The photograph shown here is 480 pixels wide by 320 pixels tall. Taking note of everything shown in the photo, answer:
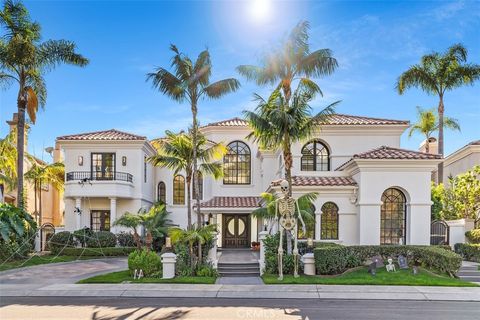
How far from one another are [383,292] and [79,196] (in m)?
20.3

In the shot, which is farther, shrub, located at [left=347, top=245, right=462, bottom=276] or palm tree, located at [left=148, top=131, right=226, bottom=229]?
palm tree, located at [left=148, top=131, right=226, bottom=229]

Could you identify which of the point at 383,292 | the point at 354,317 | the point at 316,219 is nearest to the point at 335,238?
the point at 316,219

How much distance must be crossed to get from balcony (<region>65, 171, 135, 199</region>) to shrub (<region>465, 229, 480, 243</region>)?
21.3m

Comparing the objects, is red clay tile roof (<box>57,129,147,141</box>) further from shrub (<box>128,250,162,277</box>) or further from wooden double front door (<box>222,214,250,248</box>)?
shrub (<box>128,250,162,277</box>)

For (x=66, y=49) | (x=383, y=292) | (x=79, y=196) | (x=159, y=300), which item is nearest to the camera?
(x=159, y=300)

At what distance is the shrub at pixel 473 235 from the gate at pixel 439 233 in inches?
43.0

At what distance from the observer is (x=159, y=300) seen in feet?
37.3

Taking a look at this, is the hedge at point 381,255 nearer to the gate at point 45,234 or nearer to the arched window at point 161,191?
the arched window at point 161,191

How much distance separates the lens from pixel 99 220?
25.5 metres

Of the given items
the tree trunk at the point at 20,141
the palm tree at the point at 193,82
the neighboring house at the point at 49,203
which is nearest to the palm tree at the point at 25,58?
the tree trunk at the point at 20,141

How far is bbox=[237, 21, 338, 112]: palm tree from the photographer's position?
1595 centimetres

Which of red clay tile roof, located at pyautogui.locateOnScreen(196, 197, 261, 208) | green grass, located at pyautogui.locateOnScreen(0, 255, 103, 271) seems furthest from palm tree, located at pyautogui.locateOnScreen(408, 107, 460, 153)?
green grass, located at pyautogui.locateOnScreen(0, 255, 103, 271)

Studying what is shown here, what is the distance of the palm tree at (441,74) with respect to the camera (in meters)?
25.1

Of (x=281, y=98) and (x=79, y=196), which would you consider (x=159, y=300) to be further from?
(x=79, y=196)
